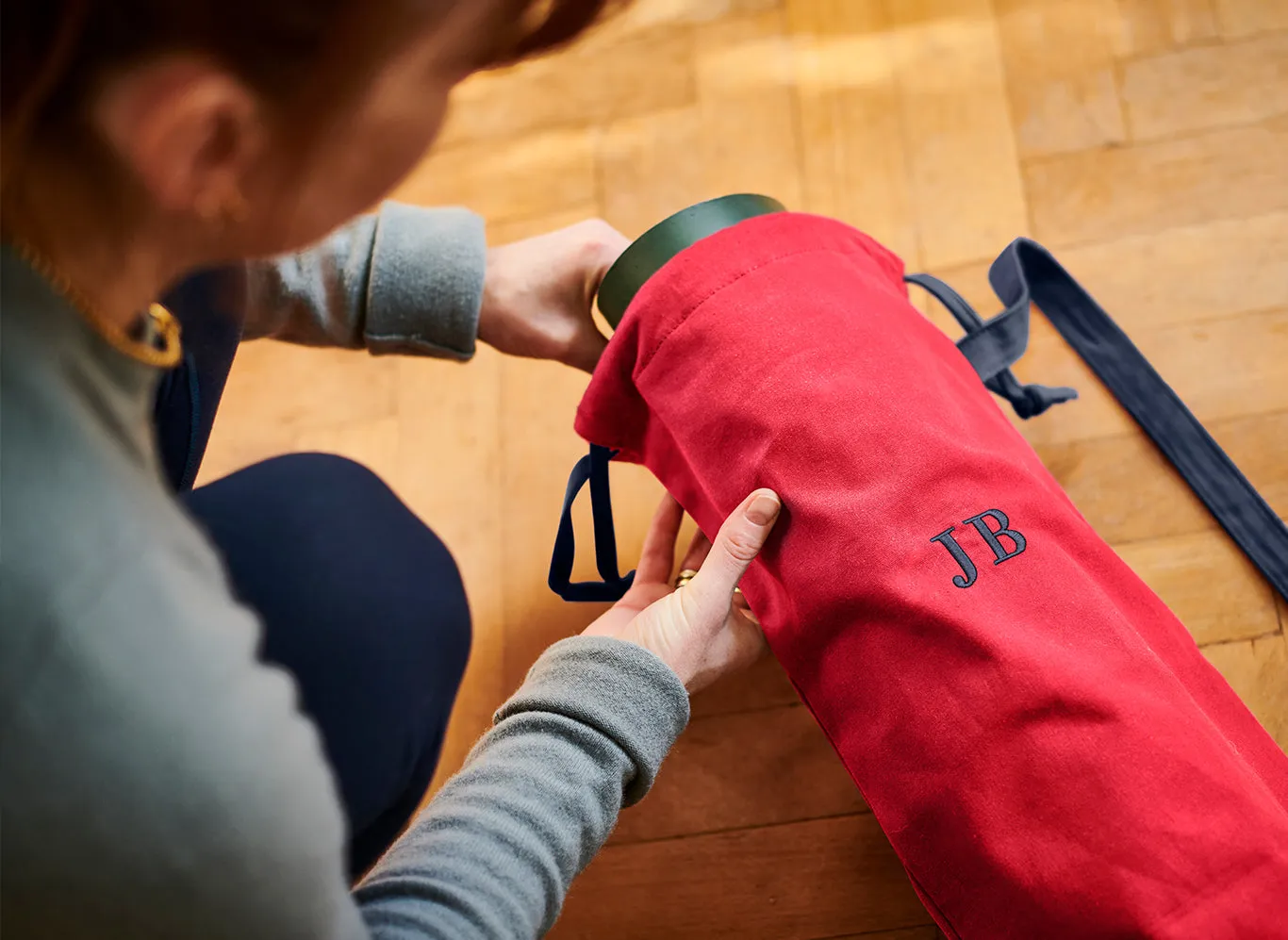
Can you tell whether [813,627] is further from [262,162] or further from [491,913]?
[262,162]

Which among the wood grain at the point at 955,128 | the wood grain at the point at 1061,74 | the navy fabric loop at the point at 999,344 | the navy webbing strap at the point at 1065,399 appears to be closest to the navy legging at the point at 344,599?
the navy webbing strap at the point at 1065,399

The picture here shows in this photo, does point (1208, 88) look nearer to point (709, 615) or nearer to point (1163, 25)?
point (1163, 25)

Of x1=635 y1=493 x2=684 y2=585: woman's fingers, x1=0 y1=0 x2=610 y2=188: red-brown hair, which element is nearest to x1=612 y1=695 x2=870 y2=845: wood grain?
x1=635 y1=493 x2=684 y2=585: woman's fingers

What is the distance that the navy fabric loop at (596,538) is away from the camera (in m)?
0.69

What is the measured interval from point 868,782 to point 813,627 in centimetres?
9

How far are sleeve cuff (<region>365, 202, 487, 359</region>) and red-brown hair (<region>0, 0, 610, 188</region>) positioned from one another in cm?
38

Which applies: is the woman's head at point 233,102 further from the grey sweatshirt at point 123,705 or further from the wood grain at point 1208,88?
the wood grain at point 1208,88

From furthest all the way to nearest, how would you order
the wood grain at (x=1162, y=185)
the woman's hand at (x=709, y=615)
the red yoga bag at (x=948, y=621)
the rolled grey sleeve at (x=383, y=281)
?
the wood grain at (x=1162, y=185), the rolled grey sleeve at (x=383, y=281), the woman's hand at (x=709, y=615), the red yoga bag at (x=948, y=621)

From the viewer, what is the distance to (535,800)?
0.50 metres

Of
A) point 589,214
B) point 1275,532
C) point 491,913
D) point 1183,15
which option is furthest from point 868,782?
point 1183,15

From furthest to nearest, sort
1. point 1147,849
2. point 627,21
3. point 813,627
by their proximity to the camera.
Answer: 1. point 627,21
2. point 813,627
3. point 1147,849

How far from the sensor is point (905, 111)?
0.92m

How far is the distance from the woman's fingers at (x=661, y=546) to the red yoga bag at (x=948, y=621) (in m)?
0.13

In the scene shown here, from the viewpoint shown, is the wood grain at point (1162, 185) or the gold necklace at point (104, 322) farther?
the wood grain at point (1162, 185)
